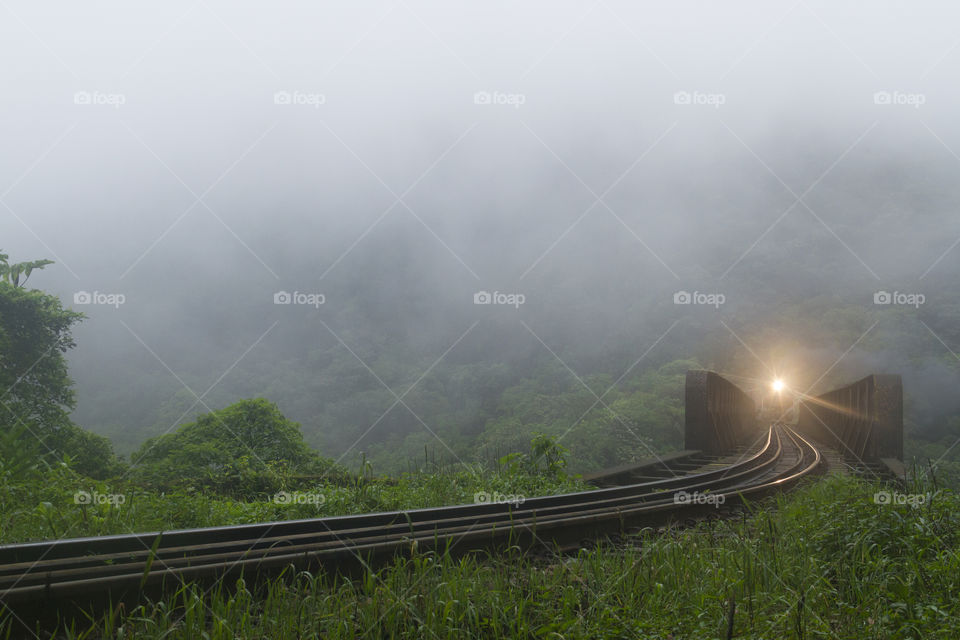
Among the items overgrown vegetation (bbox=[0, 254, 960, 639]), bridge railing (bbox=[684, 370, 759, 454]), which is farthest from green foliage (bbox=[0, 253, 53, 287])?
bridge railing (bbox=[684, 370, 759, 454])

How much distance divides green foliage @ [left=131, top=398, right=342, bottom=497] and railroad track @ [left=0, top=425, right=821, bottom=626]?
4.26 m

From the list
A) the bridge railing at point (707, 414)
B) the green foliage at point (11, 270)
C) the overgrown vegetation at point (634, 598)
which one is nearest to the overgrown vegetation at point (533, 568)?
the overgrown vegetation at point (634, 598)

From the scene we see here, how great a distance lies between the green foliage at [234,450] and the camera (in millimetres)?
8586

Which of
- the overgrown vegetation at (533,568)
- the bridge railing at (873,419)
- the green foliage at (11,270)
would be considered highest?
the green foliage at (11,270)

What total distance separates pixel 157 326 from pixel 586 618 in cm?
10313

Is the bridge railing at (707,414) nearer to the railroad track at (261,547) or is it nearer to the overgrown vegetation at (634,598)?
the railroad track at (261,547)

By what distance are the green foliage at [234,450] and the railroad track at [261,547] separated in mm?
4260

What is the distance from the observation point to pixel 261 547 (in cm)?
377

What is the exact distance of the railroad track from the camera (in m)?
2.84

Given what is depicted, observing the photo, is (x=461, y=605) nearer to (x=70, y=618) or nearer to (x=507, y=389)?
(x=70, y=618)

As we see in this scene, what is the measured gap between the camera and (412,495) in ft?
21.6

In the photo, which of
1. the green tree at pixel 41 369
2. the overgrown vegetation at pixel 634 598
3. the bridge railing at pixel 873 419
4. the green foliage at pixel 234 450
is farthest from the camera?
the green tree at pixel 41 369

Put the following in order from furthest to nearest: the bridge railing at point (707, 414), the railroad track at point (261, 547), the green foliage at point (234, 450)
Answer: the bridge railing at point (707, 414) → the green foliage at point (234, 450) → the railroad track at point (261, 547)

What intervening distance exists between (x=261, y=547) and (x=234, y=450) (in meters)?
6.59
